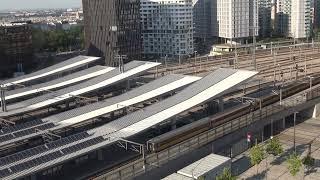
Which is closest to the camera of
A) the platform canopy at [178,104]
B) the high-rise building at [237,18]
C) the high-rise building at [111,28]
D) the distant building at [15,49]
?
the platform canopy at [178,104]

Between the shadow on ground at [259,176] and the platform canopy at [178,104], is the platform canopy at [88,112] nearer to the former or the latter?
the platform canopy at [178,104]

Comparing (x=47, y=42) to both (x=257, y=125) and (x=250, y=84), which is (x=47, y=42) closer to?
(x=250, y=84)

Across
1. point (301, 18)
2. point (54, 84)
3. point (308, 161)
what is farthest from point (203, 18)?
point (308, 161)

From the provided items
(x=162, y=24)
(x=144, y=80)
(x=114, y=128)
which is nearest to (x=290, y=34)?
(x=162, y=24)

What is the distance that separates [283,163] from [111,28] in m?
71.2

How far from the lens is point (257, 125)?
45.1 meters

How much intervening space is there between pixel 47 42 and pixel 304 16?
294 feet

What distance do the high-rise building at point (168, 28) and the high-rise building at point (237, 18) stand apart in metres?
18.0

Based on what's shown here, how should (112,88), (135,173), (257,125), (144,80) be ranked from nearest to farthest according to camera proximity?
1. (135,173)
2. (257,125)
3. (112,88)
4. (144,80)

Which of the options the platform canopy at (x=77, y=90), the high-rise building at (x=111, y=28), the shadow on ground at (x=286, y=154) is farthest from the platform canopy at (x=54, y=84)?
the high-rise building at (x=111, y=28)

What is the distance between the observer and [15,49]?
110625 millimetres

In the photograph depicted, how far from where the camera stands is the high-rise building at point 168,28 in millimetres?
138750

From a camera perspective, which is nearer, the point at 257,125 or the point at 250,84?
the point at 257,125

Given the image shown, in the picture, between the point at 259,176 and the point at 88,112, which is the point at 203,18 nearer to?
the point at 88,112
